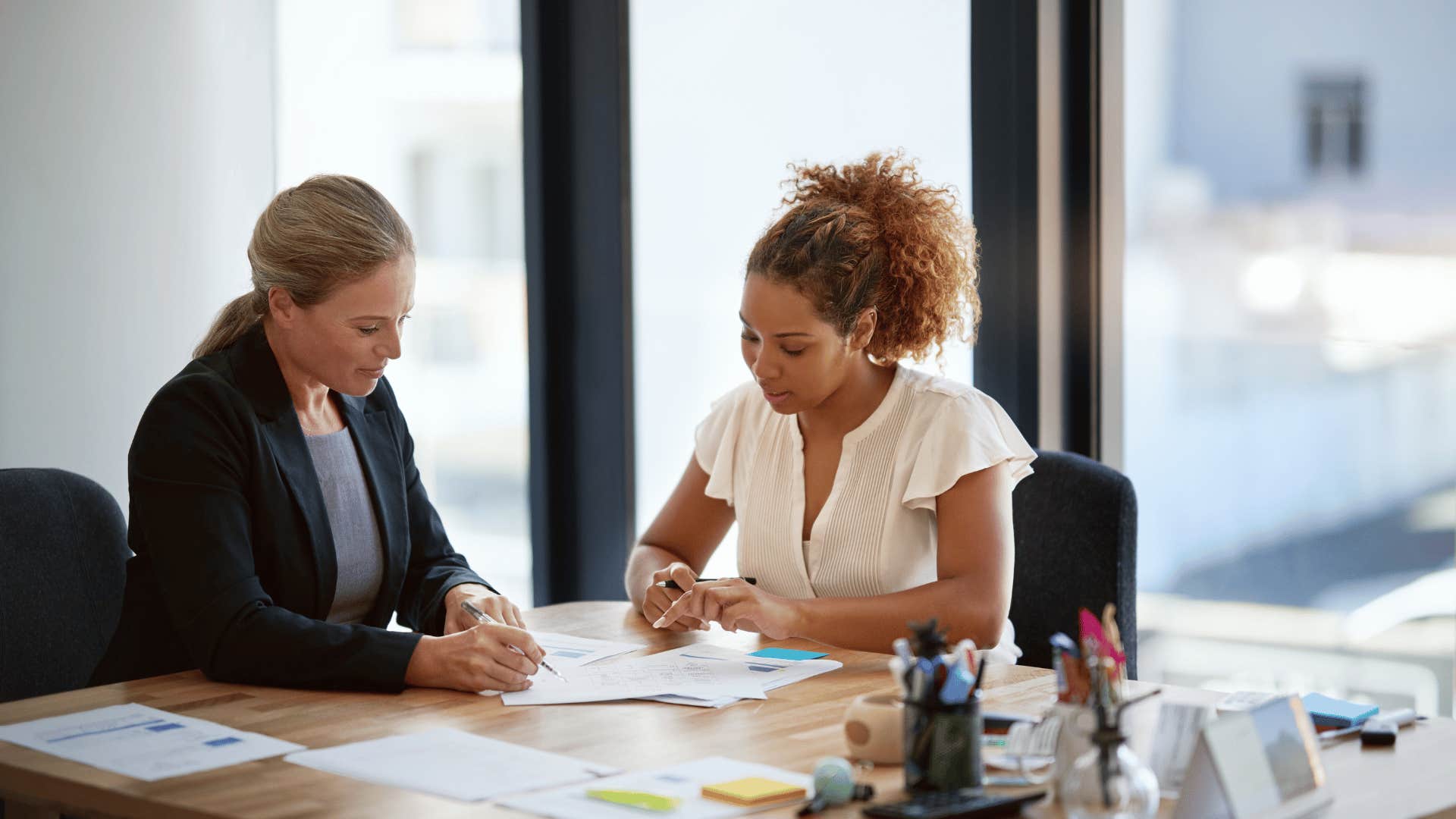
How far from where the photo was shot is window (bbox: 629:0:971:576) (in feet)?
10.2

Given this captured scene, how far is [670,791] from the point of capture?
1.50 metres

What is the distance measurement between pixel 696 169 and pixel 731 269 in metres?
0.25

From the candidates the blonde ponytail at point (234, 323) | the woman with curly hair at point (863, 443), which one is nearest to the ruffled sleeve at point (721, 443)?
the woman with curly hair at point (863, 443)

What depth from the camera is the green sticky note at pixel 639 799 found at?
56.8 inches

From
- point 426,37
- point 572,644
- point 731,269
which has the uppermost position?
point 426,37

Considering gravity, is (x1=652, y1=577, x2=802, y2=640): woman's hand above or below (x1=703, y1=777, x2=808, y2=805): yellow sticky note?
above

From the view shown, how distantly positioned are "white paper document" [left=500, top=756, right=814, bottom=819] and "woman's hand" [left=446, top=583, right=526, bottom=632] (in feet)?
2.25

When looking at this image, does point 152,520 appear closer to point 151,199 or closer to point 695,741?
point 695,741

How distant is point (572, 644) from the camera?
86.9 inches

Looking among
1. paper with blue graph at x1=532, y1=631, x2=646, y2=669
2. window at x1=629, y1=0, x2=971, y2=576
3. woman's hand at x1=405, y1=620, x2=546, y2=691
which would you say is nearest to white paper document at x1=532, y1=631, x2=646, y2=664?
paper with blue graph at x1=532, y1=631, x2=646, y2=669

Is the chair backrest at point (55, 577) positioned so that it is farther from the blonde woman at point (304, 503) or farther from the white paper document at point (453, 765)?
the white paper document at point (453, 765)

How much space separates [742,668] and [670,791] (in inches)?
21.4

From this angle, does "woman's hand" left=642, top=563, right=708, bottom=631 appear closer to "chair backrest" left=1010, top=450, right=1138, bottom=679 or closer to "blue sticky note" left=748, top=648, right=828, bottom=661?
"blue sticky note" left=748, top=648, right=828, bottom=661

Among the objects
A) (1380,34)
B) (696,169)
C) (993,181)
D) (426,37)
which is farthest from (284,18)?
(1380,34)
